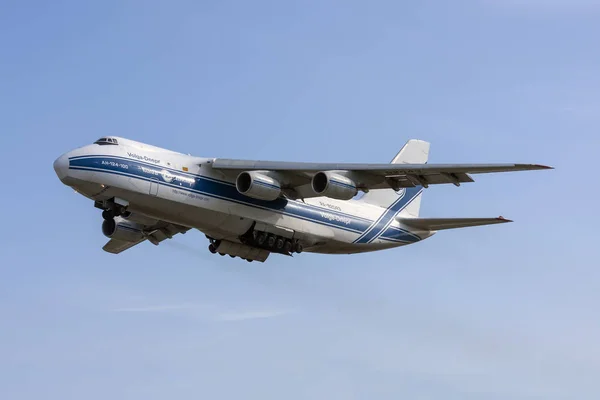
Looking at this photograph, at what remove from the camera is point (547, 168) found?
22.6m

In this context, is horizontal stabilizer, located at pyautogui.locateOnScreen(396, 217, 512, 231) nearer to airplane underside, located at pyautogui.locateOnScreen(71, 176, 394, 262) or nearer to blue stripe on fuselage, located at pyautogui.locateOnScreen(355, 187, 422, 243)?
blue stripe on fuselage, located at pyautogui.locateOnScreen(355, 187, 422, 243)

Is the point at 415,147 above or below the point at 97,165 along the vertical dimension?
above

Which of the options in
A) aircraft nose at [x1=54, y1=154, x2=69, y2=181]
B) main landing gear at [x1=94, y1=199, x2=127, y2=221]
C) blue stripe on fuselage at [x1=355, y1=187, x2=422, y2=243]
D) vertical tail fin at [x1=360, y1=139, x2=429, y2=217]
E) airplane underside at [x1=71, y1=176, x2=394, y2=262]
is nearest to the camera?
aircraft nose at [x1=54, y1=154, x2=69, y2=181]

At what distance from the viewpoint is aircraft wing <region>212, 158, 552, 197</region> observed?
2567 centimetres

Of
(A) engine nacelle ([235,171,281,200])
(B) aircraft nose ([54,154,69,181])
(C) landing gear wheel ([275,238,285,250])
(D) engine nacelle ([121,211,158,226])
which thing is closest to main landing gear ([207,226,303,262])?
(C) landing gear wheel ([275,238,285,250])

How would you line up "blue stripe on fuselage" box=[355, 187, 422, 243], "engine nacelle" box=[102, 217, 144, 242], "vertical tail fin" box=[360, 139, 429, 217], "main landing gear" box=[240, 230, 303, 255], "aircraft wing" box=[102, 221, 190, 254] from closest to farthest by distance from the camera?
1. "main landing gear" box=[240, 230, 303, 255]
2. "blue stripe on fuselage" box=[355, 187, 422, 243]
3. "engine nacelle" box=[102, 217, 144, 242]
4. "aircraft wing" box=[102, 221, 190, 254]
5. "vertical tail fin" box=[360, 139, 429, 217]

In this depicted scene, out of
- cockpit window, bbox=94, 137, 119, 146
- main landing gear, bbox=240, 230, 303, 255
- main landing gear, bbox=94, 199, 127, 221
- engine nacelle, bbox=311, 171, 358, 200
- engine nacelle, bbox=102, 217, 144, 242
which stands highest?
cockpit window, bbox=94, 137, 119, 146

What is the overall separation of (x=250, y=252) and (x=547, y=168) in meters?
8.88

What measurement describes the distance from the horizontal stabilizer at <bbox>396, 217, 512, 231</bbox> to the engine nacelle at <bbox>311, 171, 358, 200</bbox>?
3.78m

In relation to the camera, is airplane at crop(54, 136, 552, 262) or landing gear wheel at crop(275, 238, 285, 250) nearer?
airplane at crop(54, 136, 552, 262)

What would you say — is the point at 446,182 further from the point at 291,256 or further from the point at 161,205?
the point at 161,205

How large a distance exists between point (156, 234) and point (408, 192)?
23.1ft

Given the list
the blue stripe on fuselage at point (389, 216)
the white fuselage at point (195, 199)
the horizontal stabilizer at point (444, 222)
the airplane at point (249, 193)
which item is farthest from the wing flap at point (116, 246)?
the horizontal stabilizer at point (444, 222)

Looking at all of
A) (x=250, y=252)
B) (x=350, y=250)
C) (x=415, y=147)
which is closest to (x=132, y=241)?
(x=250, y=252)
